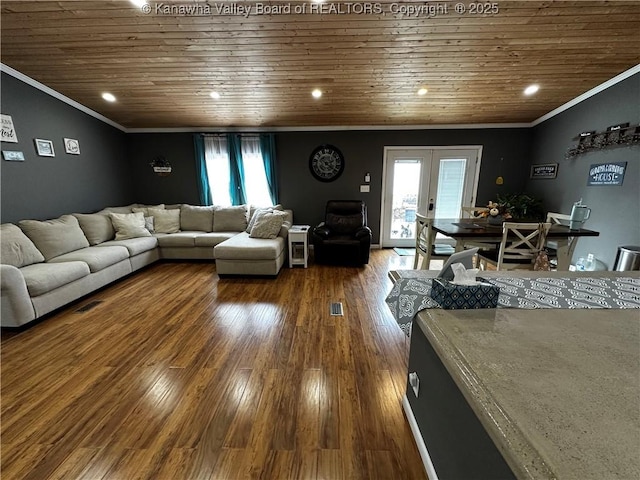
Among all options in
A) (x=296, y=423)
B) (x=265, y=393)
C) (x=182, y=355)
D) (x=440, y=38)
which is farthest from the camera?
(x=440, y=38)

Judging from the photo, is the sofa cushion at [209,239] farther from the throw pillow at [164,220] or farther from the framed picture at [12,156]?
the framed picture at [12,156]

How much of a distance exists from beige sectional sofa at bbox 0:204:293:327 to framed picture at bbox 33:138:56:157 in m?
0.89

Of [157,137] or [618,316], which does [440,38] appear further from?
[157,137]

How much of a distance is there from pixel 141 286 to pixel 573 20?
5383 mm

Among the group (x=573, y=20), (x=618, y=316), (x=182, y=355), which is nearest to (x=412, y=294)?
(x=618, y=316)

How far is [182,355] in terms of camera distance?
203cm

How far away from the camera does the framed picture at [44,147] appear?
3391 millimetres

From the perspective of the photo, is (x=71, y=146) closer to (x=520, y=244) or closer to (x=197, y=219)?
(x=197, y=219)

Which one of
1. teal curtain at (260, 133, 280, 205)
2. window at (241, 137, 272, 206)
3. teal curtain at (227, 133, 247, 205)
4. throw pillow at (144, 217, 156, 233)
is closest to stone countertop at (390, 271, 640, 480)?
teal curtain at (260, 133, 280, 205)

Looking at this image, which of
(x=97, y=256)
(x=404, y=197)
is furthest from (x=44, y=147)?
(x=404, y=197)

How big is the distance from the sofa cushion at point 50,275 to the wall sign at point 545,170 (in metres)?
6.60

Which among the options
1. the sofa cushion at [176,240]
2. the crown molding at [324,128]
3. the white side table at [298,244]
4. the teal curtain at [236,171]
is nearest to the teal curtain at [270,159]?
the crown molding at [324,128]

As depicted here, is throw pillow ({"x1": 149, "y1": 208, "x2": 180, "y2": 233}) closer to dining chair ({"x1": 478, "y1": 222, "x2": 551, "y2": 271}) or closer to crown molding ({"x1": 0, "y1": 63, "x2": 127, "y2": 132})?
crown molding ({"x1": 0, "y1": 63, "x2": 127, "y2": 132})

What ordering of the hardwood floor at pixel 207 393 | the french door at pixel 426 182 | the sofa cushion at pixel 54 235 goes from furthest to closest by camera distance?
the french door at pixel 426 182 < the sofa cushion at pixel 54 235 < the hardwood floor at pixel 207 393
